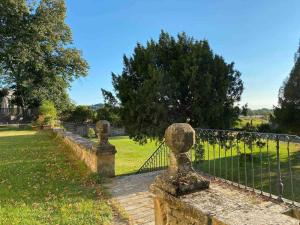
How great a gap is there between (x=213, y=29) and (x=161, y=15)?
192 centimetres

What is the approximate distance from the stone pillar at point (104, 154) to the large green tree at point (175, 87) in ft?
5.83

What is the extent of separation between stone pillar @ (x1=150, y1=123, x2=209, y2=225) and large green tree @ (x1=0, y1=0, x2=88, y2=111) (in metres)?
25.4

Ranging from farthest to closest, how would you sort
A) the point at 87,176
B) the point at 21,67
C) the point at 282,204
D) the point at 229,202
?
the point at 21,67
the point at 87,176
the point at 282,204
the point at 229,202

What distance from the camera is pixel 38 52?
2706 centimetres

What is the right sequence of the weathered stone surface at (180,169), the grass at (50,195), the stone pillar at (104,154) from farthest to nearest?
1. the stone pillar at (104,154)
2. the grass at (50,195)
3. the weathered stone surface at (180,169)

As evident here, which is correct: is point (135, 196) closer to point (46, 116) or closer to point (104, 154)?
point (104, 154)

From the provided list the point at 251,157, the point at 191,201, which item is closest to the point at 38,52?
the point at 251,157

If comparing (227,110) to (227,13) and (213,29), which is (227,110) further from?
(227,13)

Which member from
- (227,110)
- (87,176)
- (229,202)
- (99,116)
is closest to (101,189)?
(87,176)

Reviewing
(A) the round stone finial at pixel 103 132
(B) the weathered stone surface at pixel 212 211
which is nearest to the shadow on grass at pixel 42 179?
(A) the round stone finial at pixel 103 132

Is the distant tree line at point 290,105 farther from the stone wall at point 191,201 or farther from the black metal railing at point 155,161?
the stone wall at point 191,201

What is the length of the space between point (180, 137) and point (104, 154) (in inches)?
166

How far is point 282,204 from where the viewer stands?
13.3 feet

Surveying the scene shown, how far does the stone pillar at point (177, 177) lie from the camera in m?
2.70
